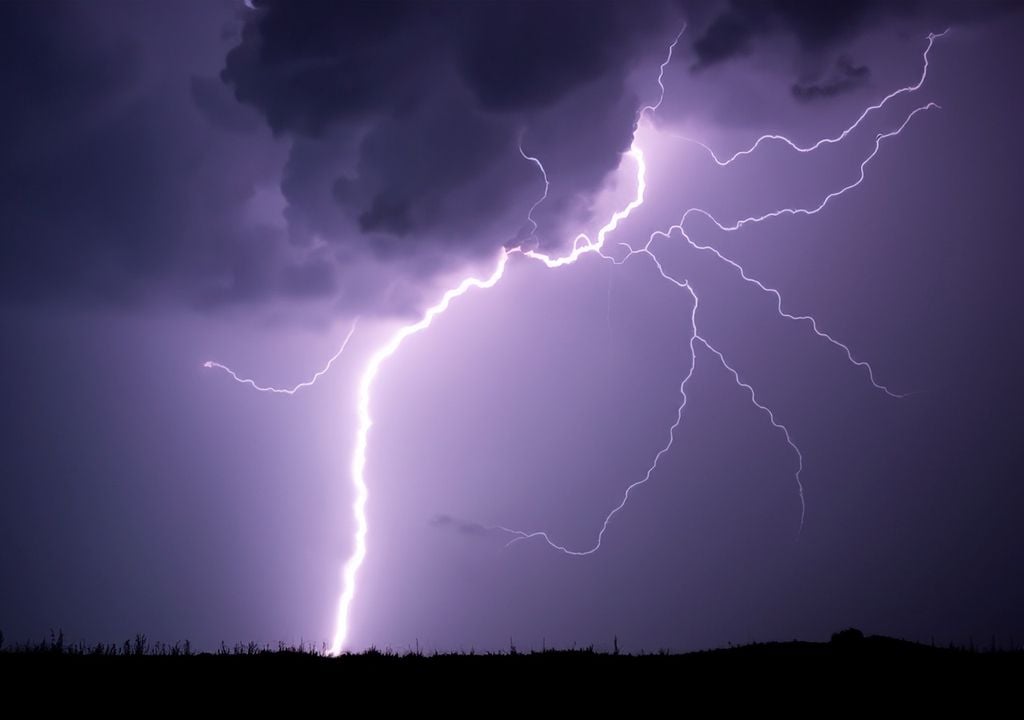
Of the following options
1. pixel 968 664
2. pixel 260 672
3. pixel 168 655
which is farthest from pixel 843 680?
pixel 168 655

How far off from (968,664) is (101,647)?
27.3ft

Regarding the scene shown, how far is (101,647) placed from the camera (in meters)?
7.96

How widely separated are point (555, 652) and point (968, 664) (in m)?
3.82

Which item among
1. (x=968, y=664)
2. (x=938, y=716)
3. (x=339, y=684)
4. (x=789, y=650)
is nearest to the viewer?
(x=938, y=716)

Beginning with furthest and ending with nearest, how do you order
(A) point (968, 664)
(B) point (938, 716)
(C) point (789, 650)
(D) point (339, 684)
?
1. (C) point (789, 650)
2. (A) point (968, 664)
3. (D) point (339, 684)
4. (B) point (938, 716)

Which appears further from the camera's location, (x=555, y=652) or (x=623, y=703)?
(x=555, y=652)

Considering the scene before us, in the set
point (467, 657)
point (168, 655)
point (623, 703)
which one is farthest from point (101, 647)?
point (623, 703)

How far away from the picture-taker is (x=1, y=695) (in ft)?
19.9

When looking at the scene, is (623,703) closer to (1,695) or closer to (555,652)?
(555,652)

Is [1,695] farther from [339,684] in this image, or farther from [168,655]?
[339,684]

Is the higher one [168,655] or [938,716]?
[168,655]

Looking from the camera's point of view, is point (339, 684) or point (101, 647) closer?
point (339, 684)

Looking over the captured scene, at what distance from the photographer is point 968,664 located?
287 inches

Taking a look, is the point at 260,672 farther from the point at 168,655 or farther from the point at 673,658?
the point at 673,658
